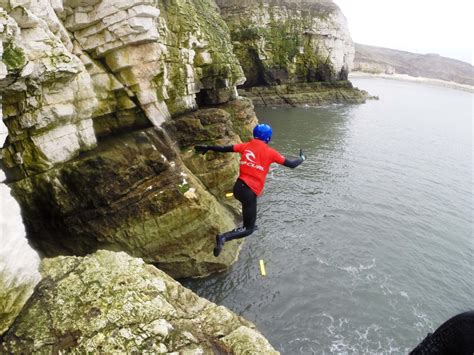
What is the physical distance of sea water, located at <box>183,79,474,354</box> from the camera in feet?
47.8

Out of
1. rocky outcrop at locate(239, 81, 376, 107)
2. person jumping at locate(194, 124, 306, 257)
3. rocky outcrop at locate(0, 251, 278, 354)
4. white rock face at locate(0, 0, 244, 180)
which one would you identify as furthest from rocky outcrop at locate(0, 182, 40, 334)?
rocky outcrop at locate(239, 81, 376, 107)

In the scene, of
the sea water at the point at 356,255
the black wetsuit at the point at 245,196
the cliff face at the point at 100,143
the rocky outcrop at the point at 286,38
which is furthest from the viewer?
the rocky outcrop at the point at 286,38

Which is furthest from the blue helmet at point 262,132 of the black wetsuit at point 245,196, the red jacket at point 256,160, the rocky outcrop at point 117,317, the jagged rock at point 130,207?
the jagged rock at point 130,207

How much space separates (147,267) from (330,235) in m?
14.2

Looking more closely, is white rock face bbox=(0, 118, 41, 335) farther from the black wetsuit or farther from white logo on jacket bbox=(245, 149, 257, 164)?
white logo on jacket bbox=(245, 149, 257, 164)

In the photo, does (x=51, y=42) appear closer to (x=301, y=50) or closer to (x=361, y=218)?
(x=361, y=218)

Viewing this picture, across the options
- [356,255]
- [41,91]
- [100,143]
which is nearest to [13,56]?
[41,91]

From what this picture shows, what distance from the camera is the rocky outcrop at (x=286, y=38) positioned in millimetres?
60188

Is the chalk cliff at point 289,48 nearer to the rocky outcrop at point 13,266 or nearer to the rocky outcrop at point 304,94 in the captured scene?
the rocky outcrop at point 304,94

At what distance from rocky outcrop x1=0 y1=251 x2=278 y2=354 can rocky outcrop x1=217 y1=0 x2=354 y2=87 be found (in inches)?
2223

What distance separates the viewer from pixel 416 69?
194 m

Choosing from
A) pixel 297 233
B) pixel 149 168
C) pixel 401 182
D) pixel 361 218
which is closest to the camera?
pixel 149 168

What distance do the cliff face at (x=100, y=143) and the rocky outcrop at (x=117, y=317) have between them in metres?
5.79

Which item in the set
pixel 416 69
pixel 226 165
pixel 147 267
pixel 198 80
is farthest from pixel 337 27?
pixel 416 69
